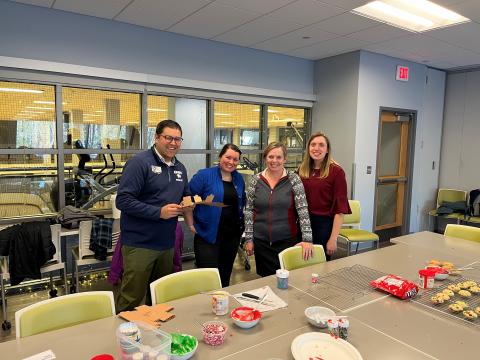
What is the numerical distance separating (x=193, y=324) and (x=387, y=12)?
3374 millimetres

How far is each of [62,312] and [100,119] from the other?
8.79 ft

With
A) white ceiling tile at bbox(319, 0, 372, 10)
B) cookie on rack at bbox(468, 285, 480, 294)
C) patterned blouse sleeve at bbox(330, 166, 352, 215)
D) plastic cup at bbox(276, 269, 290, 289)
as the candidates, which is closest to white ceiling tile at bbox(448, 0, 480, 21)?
white ceiling tile at bbox(319, 0, 372, 10)

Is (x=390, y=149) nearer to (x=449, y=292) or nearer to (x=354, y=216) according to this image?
(x=354, y=216)

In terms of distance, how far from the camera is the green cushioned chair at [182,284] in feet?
5.77

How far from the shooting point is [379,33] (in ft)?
12.8

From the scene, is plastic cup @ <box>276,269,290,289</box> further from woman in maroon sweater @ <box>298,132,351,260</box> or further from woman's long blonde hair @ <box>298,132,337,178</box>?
woman's long blonde hair @ <box>298,132,337,178</box>

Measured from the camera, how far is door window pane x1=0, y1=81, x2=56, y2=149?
3297 millimetres

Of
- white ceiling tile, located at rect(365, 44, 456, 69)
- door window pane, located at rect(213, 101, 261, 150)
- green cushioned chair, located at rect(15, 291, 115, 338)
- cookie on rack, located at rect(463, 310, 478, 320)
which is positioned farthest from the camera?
door window pane, located at rect(213, 101, 261, 150)

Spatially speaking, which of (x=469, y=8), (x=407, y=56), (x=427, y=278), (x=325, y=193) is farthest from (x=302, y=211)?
(x=407, y=56)

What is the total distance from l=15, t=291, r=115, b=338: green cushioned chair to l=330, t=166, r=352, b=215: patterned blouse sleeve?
1.73 meters

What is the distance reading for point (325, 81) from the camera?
5121mm

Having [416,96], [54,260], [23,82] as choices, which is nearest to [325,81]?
[416,96]

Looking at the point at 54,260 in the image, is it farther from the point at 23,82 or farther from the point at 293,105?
the point at 293,105

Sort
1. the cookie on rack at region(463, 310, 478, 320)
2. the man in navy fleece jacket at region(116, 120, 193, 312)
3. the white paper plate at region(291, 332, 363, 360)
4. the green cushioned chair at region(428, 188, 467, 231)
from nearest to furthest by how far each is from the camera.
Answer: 1. the white paper plate at region(291, 332, 363, 360)
2. the cookie on rack at region(463, 310, 478, 320)
3. the man in navy fleece jacket at region(116, 120, 193, 312)
4. the green cushioned chair at region(428, 188, 467, 231)
